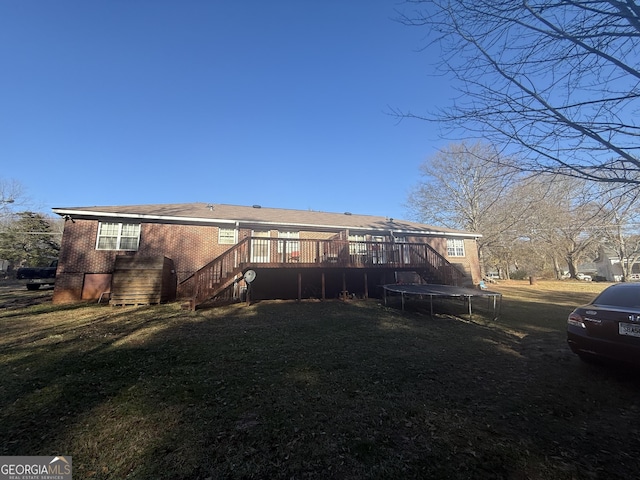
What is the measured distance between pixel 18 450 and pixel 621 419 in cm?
627

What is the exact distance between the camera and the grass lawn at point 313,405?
8.11 feet

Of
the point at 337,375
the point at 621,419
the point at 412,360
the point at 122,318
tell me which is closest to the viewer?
the point at 621,419

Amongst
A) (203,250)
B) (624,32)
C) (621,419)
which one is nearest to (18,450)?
(621,419)

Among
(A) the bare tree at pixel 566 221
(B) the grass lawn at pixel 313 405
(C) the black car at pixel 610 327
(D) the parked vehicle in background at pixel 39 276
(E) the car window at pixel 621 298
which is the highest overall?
(A) the bare tree at pixel 566 221

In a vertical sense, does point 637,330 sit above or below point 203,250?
below

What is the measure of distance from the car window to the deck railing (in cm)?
808

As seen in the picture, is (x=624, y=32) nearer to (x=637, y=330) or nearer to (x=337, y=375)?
(x=637, y=330)

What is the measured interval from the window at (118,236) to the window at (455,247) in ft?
60.2

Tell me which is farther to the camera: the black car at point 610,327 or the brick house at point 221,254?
the brick house at point 221,254

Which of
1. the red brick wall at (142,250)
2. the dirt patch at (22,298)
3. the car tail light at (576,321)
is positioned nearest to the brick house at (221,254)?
the red brick wall at (142,250)

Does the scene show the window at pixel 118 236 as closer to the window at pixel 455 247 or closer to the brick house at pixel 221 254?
the brick house at pixel 221 254

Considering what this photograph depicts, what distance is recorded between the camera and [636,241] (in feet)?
84.2

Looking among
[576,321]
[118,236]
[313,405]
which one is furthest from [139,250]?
[576,321]

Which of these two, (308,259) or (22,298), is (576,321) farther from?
(22,298)
